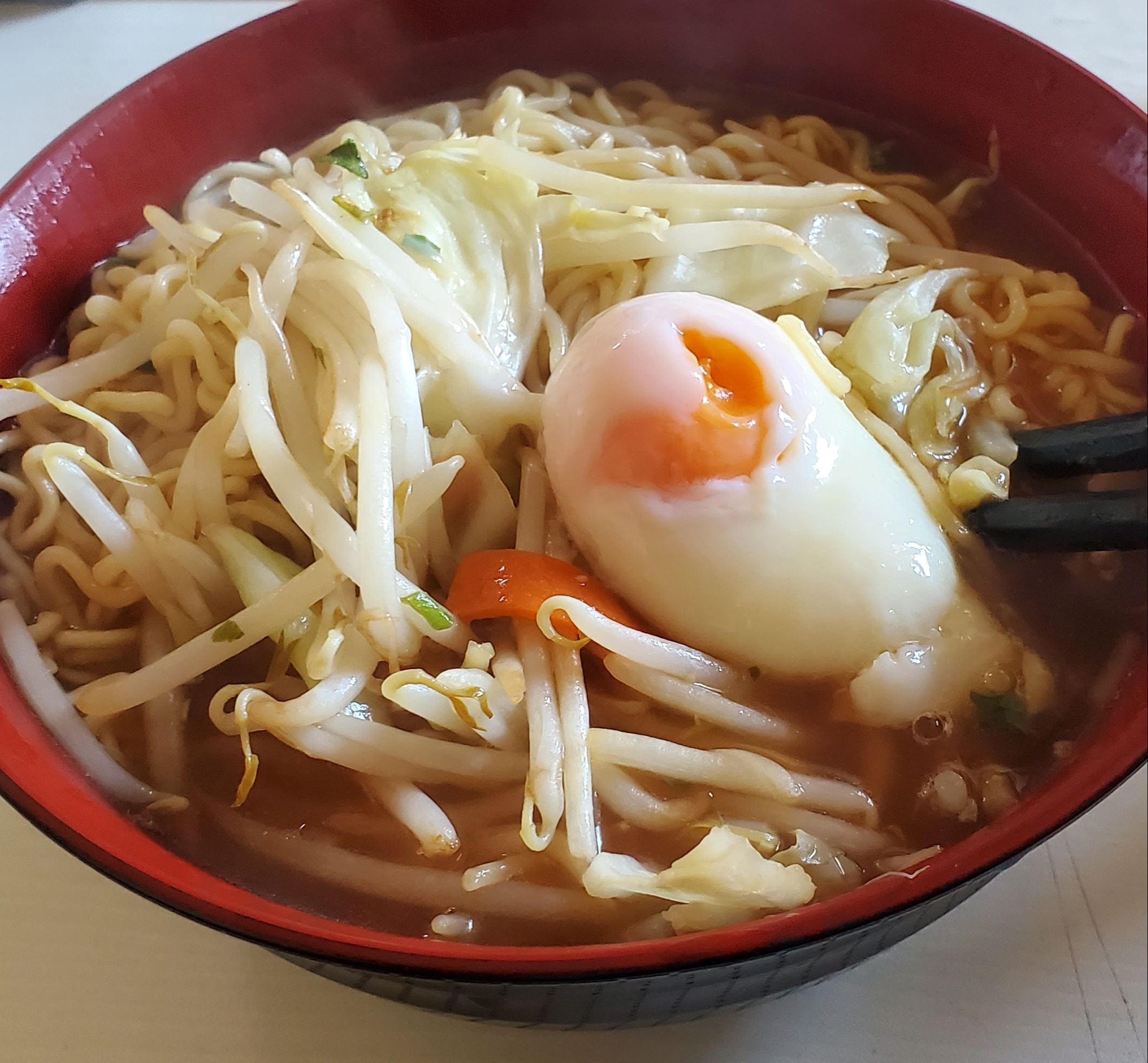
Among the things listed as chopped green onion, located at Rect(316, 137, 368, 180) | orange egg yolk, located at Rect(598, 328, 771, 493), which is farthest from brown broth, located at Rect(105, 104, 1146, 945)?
chopped green onion, located at Rect(316, 137, 368, 180)

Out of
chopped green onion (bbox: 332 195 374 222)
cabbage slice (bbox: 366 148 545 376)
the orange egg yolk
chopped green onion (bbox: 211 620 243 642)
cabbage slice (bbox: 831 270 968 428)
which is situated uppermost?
chopped green onion (bbox: 332 195 374 222)

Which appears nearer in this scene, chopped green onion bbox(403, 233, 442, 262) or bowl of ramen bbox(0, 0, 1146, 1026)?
bowl of ramen bbox(0, 0, 1146, 1026)

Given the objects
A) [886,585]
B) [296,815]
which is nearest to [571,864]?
[296,815]

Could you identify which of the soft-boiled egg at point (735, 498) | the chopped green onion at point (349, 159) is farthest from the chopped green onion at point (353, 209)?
the soft-boiled egg at point (735, 498)

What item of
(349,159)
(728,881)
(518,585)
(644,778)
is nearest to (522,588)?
(518,585)

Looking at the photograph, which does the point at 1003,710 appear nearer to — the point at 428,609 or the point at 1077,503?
the point at 1077,503

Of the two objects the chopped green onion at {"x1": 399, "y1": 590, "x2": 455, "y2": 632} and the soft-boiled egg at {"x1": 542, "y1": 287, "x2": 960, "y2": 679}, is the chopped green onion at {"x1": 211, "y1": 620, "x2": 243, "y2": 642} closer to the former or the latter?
the chopped green onion at {"x1": 399, "y1": 590, "x2": 455, "y2": 632}

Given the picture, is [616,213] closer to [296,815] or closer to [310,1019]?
[296,815]
